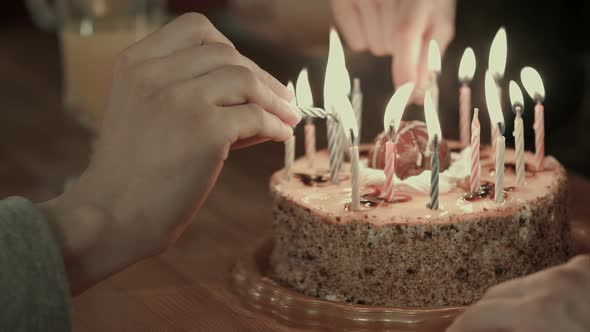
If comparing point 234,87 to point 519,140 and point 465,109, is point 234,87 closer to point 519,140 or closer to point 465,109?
point 519,140

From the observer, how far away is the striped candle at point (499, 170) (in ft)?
4.31

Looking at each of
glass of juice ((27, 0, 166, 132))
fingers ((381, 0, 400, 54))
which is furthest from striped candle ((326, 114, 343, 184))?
glass of juice ((27, 0, 166, 132))

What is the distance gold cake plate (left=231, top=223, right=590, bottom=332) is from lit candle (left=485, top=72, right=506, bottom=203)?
0.18m

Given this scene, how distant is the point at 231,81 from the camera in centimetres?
118

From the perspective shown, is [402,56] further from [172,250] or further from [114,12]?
[114,12]

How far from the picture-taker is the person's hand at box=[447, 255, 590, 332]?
36.7 inches

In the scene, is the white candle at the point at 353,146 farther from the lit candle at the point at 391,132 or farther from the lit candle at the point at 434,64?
the lit candle at the point at 434,64

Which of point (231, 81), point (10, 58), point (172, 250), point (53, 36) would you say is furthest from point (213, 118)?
point (53, 36)

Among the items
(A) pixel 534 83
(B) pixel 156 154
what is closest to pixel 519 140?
(A) pixel 534 83

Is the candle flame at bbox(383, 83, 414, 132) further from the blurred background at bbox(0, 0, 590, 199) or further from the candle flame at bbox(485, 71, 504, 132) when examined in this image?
the blurred background at bbox(0, 0, 590, 199)

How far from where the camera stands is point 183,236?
1.69 meters

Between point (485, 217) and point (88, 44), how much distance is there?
1.48 metres

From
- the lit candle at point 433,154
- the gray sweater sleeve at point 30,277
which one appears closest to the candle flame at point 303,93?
the lit candle at point 433,154

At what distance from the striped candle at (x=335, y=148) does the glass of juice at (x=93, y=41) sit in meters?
1.09
